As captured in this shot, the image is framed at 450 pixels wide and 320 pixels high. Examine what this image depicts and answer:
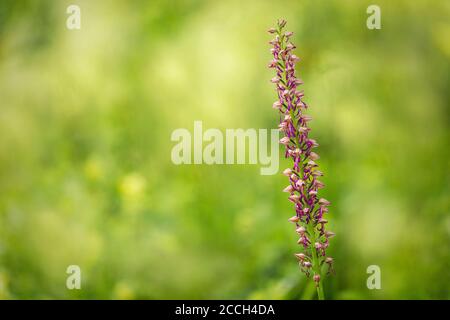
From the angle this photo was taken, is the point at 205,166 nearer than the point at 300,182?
No

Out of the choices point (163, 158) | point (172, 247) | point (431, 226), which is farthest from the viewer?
point (163, 158)

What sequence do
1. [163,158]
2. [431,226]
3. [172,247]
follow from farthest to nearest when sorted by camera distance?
[163,158] → [172,247] → [431,226]

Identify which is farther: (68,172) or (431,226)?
(68,172)

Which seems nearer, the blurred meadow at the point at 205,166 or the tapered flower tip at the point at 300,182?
the tapered flower tip at the point at 300,182

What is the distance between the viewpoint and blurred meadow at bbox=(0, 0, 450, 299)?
7.63 feet

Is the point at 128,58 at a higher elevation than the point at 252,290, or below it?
higher

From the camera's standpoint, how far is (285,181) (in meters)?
2.56

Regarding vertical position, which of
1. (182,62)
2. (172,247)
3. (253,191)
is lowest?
(172,247)

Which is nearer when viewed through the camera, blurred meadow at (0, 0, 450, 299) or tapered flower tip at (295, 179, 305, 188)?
tapered flower tip at (295, 179, 305, 188)

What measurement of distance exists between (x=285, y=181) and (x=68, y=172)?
98 cm

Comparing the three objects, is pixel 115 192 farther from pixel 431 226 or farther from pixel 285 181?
pixel 431 226

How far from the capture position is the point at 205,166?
2.60 metres

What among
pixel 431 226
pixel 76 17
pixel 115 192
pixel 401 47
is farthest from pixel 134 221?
pixel 401 47

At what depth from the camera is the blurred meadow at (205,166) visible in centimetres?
233
